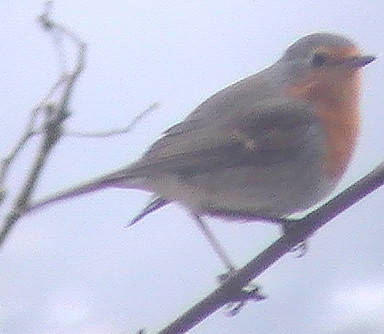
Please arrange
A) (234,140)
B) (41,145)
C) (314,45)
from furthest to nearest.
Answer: (314,45) < (234,140) < (41,145)

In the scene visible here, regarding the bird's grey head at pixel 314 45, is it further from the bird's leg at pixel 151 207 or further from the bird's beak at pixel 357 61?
the bird's leg at pixel 151 207

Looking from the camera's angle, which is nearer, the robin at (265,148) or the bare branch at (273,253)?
the bare branch at (273,253)

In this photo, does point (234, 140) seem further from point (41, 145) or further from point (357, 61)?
point (41, 145)

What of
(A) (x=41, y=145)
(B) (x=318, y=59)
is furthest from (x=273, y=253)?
(B) (x=318, y=59)

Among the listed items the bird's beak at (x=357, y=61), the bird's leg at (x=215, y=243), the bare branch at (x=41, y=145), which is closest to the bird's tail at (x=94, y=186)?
the bare branch at (x=41, y=145)

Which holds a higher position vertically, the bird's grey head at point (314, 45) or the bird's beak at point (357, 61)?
the bird's grey head at point (314, 45)

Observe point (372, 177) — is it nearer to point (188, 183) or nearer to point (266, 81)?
point (188, 183)

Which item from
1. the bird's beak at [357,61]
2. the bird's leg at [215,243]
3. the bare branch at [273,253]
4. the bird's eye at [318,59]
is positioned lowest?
the bare branch at [273,253]

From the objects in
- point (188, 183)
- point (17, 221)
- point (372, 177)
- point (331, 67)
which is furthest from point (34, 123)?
point (331, 67)

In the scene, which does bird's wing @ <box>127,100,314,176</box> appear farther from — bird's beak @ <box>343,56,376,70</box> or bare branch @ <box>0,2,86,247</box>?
bare branch @ <box>0,2,86,247</box>
